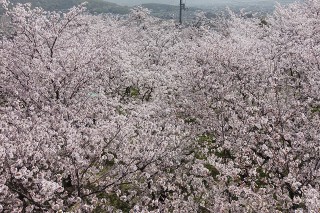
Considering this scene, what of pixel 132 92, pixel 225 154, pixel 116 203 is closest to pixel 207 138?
pixel 225 154

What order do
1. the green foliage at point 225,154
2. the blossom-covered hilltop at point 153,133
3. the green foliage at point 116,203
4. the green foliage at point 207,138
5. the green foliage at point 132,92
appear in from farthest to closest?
the green foliage at point 132,92 < the green foliage at point 207,138 < the green foliage at point 225,154 < the green foliage at point 116,203 < the blossom-covered hilltop at point 153,133

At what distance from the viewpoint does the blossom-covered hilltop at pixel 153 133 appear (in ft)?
35.2

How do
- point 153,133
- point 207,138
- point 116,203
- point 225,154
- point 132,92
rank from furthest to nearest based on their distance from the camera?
point 132,92, point 207,138, point 225,154, point 153,133, point 116,203

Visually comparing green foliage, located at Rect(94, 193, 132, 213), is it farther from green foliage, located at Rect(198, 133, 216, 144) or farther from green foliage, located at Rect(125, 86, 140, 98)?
green foliage, located at Rect(125, 86, 140, 98)

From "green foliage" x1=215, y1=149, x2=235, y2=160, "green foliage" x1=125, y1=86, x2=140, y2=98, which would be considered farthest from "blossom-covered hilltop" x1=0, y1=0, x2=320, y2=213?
"green foliage" x1=125, y1=86, x2=140, y2=98

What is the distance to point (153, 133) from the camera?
47.4ft

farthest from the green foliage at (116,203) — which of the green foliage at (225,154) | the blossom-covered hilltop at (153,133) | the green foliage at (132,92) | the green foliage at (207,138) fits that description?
the green foliage at (132,92)

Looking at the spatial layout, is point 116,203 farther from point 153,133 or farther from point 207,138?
point 207,138

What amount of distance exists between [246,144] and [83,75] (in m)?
8.43

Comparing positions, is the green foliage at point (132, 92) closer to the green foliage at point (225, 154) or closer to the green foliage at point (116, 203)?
the green foliage at point (225, 154)

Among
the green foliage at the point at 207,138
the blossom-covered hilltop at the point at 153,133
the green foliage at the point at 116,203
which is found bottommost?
the green foliage at the point at 116,203

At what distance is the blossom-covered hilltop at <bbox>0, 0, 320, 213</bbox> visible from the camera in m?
10.7

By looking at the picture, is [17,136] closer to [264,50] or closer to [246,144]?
[246,144]

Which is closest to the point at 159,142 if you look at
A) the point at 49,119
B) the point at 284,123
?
the point at 49,119
